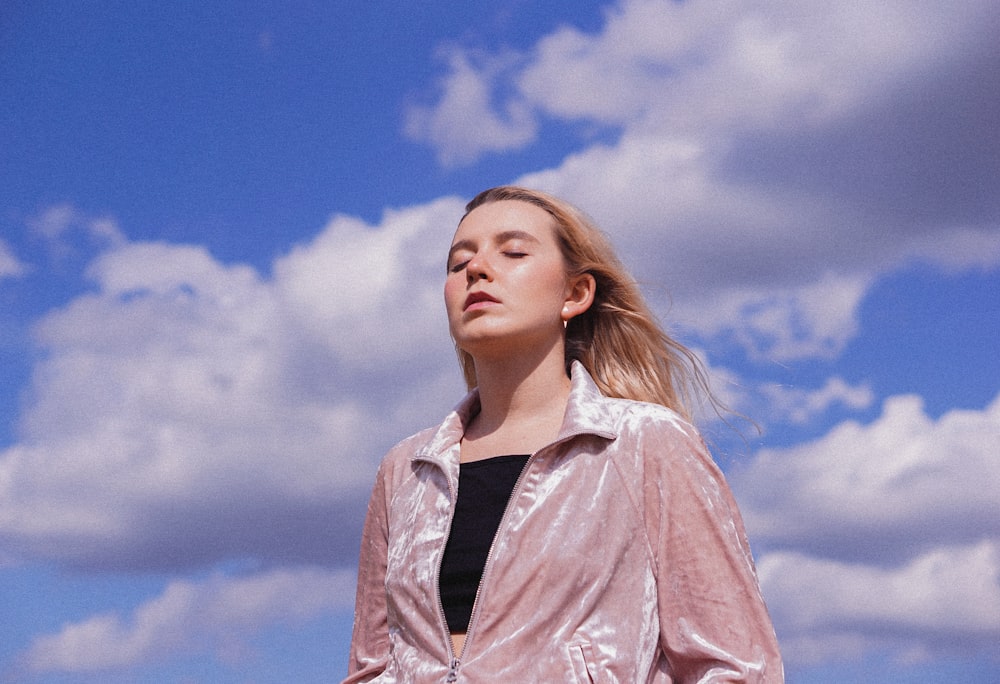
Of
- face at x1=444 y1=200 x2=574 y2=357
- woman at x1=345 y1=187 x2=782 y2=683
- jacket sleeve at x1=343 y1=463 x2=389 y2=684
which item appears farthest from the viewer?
jacket sleeve at x1=343 y1=463 x2=389 y2=684

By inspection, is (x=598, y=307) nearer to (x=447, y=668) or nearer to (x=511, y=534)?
(x=511, y=534)

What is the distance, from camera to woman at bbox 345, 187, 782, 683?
12.5ft

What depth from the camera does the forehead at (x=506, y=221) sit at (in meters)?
4.57

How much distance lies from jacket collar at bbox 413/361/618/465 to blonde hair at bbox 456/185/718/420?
0.23 metres

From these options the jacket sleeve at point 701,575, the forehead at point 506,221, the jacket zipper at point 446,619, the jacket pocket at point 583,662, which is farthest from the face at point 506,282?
the jacket pocket at point 583,662

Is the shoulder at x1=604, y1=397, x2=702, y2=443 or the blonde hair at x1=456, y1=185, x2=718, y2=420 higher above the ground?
the blonde hair at x1=456, y1=185, x2=718, y2=420

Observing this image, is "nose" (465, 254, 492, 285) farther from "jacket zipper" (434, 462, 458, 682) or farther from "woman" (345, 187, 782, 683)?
"jacket zipper" (434, 462, 458, 682)

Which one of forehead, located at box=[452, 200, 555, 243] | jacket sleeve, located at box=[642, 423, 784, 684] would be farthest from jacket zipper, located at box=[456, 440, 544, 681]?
forehead, located at box=[452, 200, 555, 243]

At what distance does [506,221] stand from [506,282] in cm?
32

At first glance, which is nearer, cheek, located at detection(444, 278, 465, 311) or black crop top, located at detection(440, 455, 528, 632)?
black crop top, located at detection(440, 455, 528, 632)

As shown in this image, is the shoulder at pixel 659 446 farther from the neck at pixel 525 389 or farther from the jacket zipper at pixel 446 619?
the jacket zipper at pixel 446 619

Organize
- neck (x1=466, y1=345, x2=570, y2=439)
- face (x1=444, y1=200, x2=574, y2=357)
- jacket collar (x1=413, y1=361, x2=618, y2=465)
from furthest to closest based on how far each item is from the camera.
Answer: neck (x1=466, y1=345, x2=570, y2=439) < face (x1=444, y1=200, x2=574, y2=357) < jacket collar (x1=413, y1=361, x2=618, y2=465)

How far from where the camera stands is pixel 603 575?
386cm

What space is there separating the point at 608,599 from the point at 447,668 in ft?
2.04
